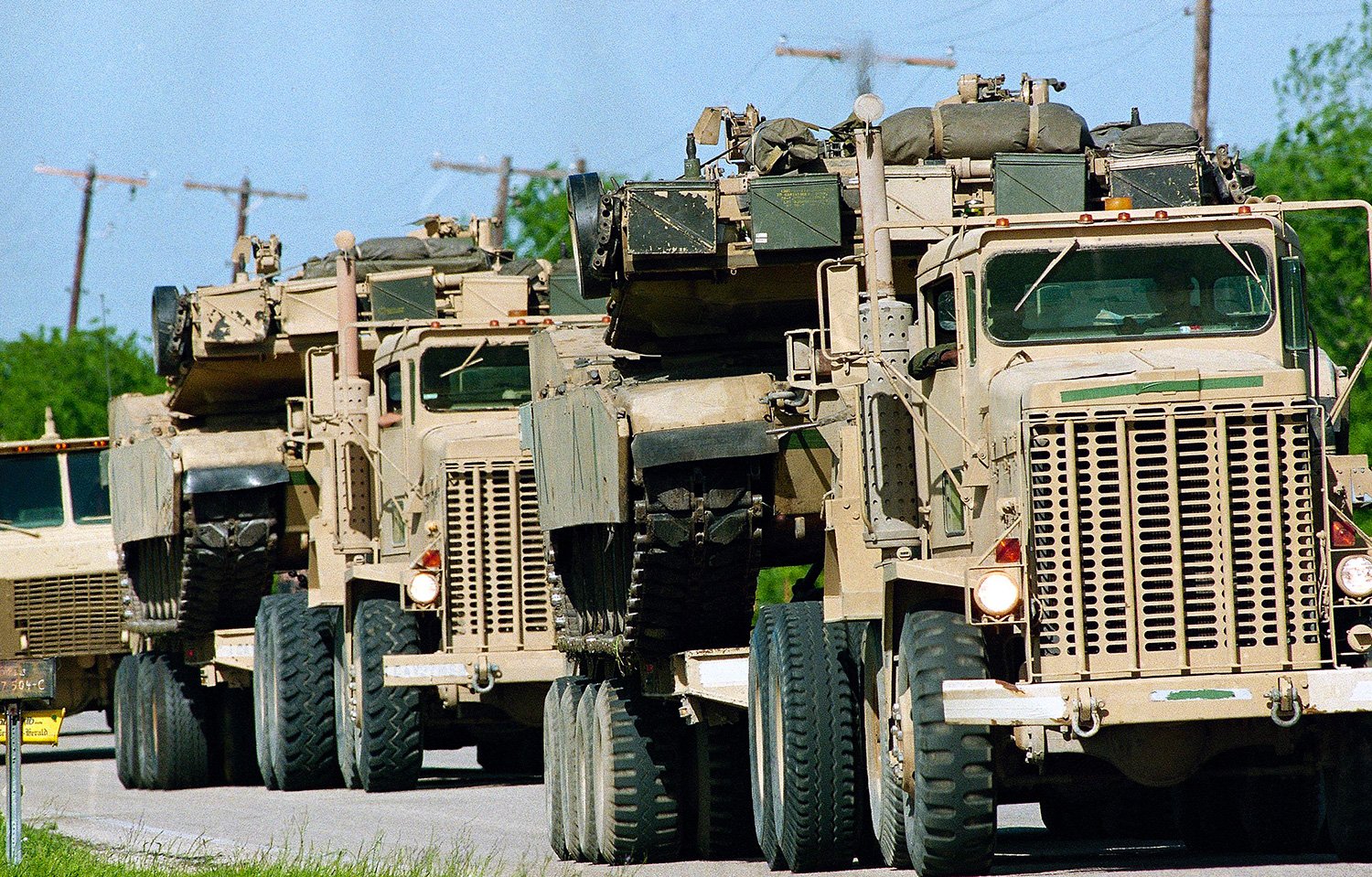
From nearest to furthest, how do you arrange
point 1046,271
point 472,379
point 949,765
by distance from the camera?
point 949,765, point 1046,271, point 472,379

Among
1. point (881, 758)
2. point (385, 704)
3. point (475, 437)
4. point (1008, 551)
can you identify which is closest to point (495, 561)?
point (475, 437)

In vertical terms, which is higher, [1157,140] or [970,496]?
[1157,140]

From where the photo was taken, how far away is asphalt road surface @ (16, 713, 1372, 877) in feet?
40.0

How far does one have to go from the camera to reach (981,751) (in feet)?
36.2

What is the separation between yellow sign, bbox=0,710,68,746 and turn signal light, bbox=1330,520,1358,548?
23.6 ft

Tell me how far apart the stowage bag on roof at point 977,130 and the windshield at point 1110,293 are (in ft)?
11.2

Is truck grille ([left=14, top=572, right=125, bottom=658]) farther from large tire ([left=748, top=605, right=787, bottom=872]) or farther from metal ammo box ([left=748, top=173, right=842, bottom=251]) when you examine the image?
large tire ([left=748, top=605, right=787, bottom=872])

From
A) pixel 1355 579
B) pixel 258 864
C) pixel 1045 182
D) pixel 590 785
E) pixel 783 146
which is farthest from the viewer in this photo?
pixel 783 146

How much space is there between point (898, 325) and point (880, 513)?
91cm

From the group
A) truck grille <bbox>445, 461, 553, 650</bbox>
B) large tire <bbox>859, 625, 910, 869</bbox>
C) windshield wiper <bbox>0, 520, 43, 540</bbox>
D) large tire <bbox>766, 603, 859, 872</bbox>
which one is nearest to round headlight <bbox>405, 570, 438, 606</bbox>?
truck grille <bbox>445, 461, 553, 650</bbox>

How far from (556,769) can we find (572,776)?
422mm

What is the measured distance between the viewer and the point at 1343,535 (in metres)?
11.1

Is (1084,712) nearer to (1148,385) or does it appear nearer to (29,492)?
(1148,385)

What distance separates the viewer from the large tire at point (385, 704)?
20.4m
